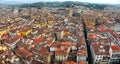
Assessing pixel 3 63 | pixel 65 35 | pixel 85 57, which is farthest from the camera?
pixel 65 35

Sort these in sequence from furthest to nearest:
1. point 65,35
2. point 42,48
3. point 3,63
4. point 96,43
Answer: point 65,35
point 96,43
point 42,48
point 3,63

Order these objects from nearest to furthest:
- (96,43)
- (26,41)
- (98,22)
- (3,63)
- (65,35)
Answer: (3,63) < (96,43) < (26,41) < (65,35) < (98,22)

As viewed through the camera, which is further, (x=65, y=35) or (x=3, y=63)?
(x=65, y=35)

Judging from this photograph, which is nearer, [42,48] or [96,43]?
[42,48]

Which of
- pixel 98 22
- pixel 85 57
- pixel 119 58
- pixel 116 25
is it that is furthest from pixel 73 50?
pixel 98 22

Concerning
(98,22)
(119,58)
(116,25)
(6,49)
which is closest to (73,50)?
(119,58)

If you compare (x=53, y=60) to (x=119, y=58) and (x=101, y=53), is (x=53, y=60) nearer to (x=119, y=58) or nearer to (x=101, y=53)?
(x=101, y=53)

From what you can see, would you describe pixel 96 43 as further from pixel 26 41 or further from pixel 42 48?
pixel 26 41

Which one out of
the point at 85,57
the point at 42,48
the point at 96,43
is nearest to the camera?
the point at 85,57

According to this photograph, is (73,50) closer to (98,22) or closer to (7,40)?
(7,40)
